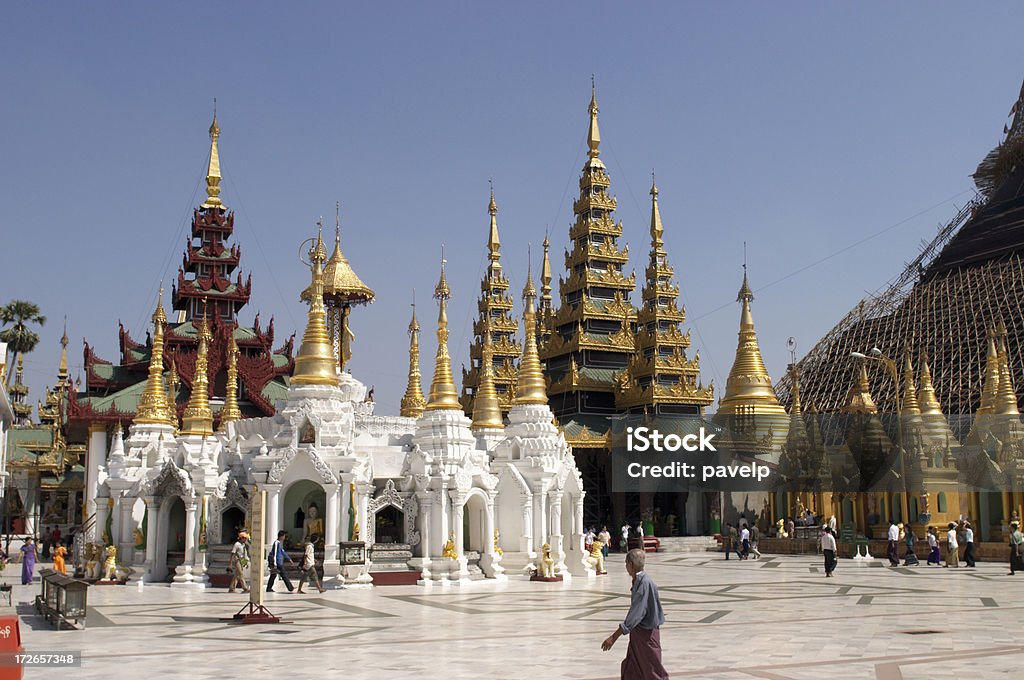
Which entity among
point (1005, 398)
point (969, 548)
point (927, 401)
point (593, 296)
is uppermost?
point (593, 296)

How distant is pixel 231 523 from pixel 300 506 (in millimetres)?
2430

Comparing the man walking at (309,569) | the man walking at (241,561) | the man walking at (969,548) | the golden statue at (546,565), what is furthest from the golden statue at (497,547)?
the man walking at (969,548)

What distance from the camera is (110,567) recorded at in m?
30.9

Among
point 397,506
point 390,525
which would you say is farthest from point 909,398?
point 397,506

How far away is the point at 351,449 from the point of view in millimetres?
29734

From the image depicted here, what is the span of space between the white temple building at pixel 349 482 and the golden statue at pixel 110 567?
2.44 feet

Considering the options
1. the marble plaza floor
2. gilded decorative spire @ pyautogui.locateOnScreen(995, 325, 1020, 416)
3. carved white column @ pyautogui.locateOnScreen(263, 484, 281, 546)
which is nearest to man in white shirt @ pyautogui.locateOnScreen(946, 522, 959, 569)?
the marble plaza floor

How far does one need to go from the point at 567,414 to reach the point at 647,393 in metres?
4.22

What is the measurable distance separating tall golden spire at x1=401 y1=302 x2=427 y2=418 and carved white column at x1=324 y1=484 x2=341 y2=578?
393 inches

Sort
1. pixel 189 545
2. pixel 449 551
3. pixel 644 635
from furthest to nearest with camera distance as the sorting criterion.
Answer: pixel 189 545 < pixel 449 551 < pixel 644 635

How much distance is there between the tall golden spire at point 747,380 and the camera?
49750 mm

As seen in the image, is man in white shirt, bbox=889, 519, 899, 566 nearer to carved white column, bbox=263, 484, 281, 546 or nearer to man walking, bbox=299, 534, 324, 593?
man walking, bbox=299, 534, 324, 593

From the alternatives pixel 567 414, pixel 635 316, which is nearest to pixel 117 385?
pixel 567 414

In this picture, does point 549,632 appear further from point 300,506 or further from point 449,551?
point 300,506
